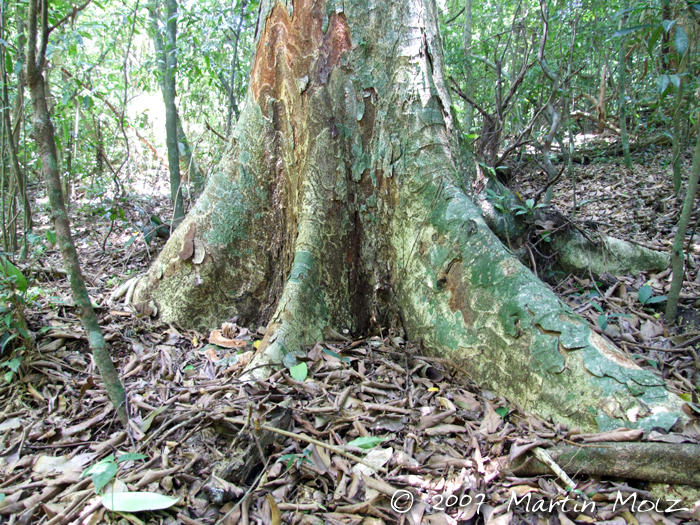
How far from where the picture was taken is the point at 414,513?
156 cm

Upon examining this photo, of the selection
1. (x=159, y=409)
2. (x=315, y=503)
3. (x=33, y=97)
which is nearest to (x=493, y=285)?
(x=315, y=503)

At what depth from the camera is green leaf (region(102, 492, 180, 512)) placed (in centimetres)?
143

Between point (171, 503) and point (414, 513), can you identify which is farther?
point (414, 513)

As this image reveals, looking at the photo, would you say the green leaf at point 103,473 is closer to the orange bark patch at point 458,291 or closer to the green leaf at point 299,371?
the green leaf at point 299,371

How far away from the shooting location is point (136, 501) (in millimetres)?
1457

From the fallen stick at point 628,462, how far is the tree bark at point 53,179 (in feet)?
5.65

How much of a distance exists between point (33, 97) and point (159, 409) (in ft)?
4.34

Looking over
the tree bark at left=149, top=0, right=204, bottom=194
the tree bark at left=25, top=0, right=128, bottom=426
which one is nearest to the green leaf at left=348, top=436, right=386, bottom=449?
the tree bark at left=25, top=0, right=128, bottom=426

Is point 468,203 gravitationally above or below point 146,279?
above

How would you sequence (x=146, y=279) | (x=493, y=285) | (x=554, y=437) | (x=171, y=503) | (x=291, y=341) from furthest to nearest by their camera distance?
(x=146, y=279) → (x=291, y=341) → (x=493, y=285) → (x=554, y=437) → (x=171, y=503)

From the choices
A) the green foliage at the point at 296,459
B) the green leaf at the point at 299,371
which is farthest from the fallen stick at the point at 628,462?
the green leaf at the point at 299,371

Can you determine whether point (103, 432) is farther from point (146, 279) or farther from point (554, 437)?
point (554, 437)

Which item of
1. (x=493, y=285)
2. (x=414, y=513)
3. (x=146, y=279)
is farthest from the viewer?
(x=146, y=279)

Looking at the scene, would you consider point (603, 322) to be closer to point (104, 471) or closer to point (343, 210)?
point (343, 210)
